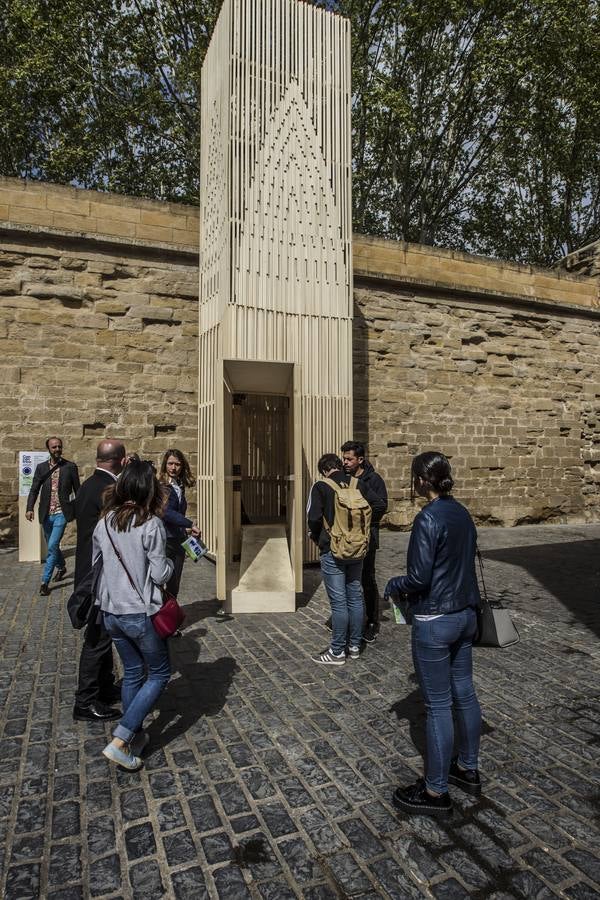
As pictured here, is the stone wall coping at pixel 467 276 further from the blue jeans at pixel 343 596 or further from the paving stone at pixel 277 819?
the paving stone at pixel 277 819

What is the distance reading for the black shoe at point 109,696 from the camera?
3.46 meters

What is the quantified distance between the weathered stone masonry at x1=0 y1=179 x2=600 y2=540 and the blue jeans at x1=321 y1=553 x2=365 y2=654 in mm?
5878

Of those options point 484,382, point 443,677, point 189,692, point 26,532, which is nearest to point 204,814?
point 443,677

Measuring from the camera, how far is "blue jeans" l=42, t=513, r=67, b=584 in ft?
20.3

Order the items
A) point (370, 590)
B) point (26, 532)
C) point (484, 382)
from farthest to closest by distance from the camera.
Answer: point (484, 382)
point (26, 532)
point (370, 590)

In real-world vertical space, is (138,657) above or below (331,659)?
above

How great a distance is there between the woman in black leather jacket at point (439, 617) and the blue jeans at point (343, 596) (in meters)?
1.68

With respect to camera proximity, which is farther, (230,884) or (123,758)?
(123,758)

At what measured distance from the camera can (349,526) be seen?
409cm

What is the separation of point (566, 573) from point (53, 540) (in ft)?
20.9

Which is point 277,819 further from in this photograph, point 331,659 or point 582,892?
point 331,659

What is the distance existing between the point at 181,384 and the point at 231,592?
492cm

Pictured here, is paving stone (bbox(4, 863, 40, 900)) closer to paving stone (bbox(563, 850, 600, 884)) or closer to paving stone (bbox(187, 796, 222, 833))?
paving stone (bbox(187, 796, 222, 833))

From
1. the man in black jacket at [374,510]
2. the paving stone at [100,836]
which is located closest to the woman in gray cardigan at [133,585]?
the paving stone at [100,836]
